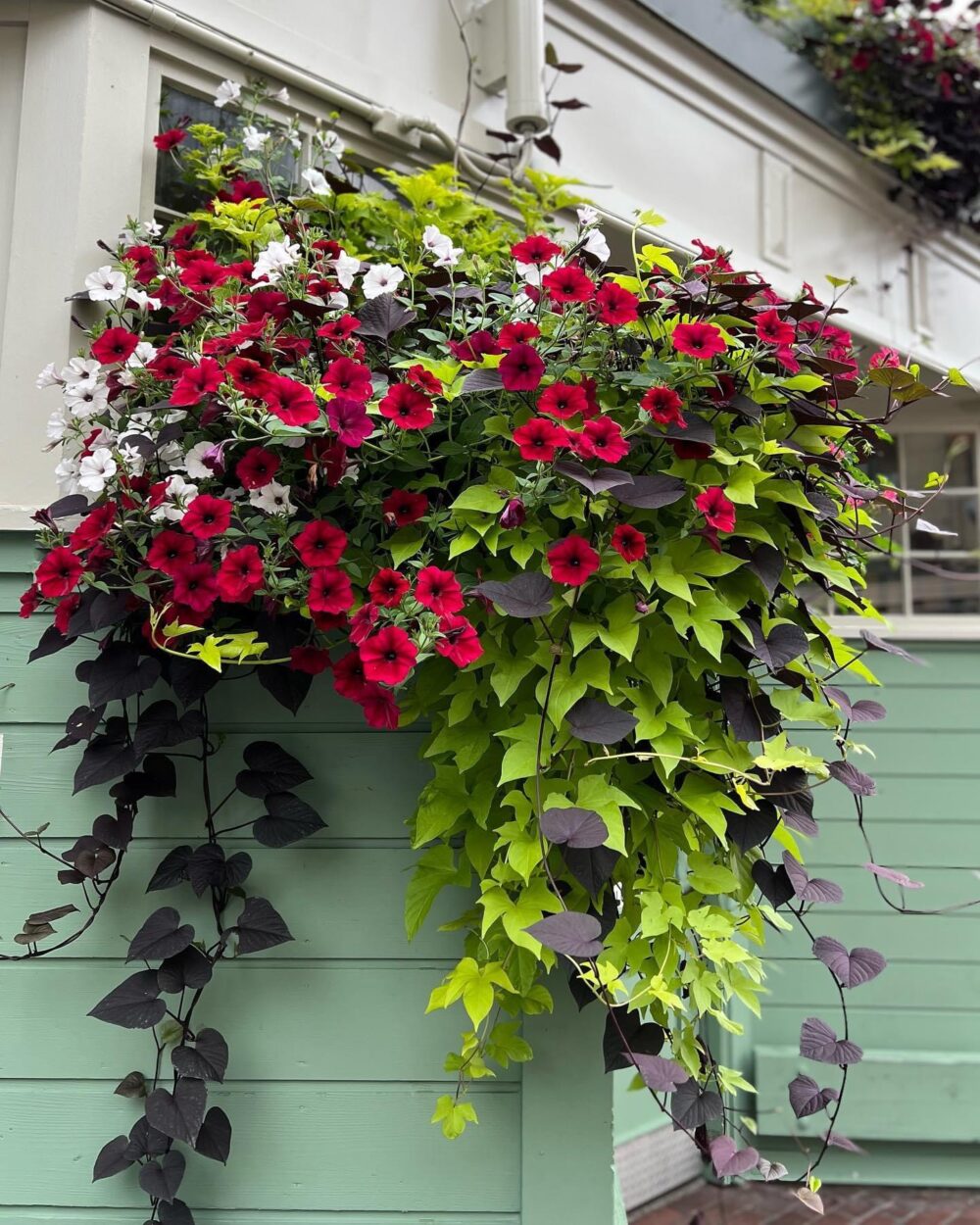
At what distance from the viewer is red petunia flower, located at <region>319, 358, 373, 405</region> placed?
3.68 feet

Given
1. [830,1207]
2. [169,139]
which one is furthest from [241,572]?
[830,1207]

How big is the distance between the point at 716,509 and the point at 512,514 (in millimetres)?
248

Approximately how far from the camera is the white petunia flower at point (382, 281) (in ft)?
4.08

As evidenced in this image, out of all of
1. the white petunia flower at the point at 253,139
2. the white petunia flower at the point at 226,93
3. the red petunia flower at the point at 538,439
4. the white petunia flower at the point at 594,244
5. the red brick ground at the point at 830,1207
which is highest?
the white petunia flower at the point at 226,93

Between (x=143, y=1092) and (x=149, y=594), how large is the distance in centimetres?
69

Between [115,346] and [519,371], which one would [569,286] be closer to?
[519,371]

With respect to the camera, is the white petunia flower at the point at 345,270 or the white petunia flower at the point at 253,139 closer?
the white petunia flower at the point at 345,270

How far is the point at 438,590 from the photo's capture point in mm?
1080

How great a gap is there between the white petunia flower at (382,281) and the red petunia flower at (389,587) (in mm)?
402

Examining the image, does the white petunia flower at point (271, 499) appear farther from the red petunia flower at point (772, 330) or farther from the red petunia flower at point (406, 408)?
the red petunia flower at point (772, 330)

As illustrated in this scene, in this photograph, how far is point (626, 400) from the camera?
124 centimetres

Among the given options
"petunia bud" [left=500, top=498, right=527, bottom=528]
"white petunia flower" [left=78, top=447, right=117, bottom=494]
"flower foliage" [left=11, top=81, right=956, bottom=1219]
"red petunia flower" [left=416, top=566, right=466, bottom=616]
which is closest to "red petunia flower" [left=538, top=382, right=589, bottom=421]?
"flower foliage" [left=11, top=81, right=956, bottom=1219]

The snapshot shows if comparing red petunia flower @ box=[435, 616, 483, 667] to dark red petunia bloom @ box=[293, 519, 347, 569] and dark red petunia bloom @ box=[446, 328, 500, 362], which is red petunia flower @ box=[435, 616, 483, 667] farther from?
dark red petunia bloom @ box=[446, 328, 500, 362]

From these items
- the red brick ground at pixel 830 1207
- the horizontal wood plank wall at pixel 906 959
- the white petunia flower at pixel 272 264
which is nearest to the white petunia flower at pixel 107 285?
the white petunia flower at pixel 272 264
